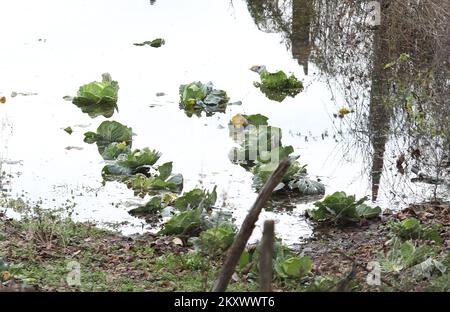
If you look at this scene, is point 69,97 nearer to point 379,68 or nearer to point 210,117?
point 210,117

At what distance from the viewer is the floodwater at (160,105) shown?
982 cm

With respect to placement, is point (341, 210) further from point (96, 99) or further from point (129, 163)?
point (96, 99)

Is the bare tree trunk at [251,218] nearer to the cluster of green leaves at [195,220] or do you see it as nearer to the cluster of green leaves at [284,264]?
the cluster of green leaves at [284,264]

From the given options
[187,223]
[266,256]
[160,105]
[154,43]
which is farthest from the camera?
[154,43]

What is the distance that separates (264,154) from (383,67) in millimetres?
4210

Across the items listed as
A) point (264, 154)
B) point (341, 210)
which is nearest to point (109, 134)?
point (264, 154)

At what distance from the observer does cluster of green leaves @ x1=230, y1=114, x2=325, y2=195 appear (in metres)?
9.94

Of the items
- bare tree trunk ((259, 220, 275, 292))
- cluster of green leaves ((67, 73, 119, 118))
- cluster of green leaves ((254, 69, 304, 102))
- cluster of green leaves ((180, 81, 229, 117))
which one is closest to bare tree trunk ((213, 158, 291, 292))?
bare tree trunk ((259, 220, 275, 292))

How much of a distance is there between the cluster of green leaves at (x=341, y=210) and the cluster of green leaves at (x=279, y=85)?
499cm

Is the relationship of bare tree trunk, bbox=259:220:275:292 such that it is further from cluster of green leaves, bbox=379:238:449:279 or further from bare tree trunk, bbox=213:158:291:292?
cluster of green leaves, bbox=379:238:449:279

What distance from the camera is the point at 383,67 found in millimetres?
13789

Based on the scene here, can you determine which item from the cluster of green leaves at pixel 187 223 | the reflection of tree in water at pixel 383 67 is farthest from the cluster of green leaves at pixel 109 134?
the reflection of tree in water at pixel 383 67

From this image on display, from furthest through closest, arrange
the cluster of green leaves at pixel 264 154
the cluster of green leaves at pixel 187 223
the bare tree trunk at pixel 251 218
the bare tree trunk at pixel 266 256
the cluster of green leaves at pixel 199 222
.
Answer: the cluster of green leaves at pixel 264 154
the cluster of green leaves at pixel 187 223
the cluster of green leaves at pixel 199 222
the bare tree trunk at pixel 251 218
the bare tree trunk at pixel 266 256
